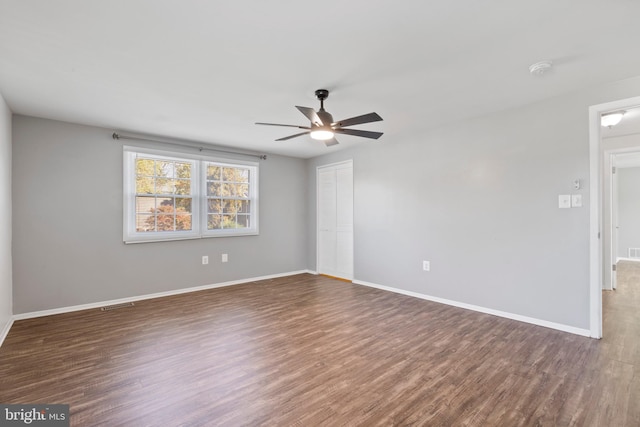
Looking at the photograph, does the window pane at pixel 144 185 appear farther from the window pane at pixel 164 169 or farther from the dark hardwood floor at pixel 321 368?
the dark hardwood floor at pixel 321 368

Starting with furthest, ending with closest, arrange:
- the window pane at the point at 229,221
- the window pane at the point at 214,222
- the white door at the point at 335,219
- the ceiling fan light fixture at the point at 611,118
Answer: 1. the white door at the point at 335,219
2. the window pane at the point at 229,221
3. the window pane at the point at 214,222
4. the ceiling fan light fixture at the point at 611,118

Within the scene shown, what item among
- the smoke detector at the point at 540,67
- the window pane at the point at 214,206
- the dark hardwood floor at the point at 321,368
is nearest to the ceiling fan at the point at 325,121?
the smoke detector at the point at 540,67

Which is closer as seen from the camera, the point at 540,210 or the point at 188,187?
the point at 540,210

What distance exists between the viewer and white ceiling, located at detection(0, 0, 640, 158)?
1.77 meters

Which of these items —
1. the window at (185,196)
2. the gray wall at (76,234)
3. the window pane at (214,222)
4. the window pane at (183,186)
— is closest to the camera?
the gray wall at (76,234)

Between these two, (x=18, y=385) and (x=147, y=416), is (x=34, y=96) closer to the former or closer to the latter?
(x=18, y=385)

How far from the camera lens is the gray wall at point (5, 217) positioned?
2.92m

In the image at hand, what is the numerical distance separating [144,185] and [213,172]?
107 centimetres

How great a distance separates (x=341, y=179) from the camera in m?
5.56

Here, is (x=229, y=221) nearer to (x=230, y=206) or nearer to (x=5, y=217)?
(x=230, y=206)

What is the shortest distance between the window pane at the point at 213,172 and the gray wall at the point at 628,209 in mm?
9168

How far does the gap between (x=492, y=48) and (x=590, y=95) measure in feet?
5.08

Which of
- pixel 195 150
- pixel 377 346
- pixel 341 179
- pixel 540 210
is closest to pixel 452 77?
pixel 540 210

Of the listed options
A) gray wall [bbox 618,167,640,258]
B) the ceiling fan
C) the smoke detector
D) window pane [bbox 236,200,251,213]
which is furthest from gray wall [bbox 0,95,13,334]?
gray wall [bbox 618,167,640,258]
